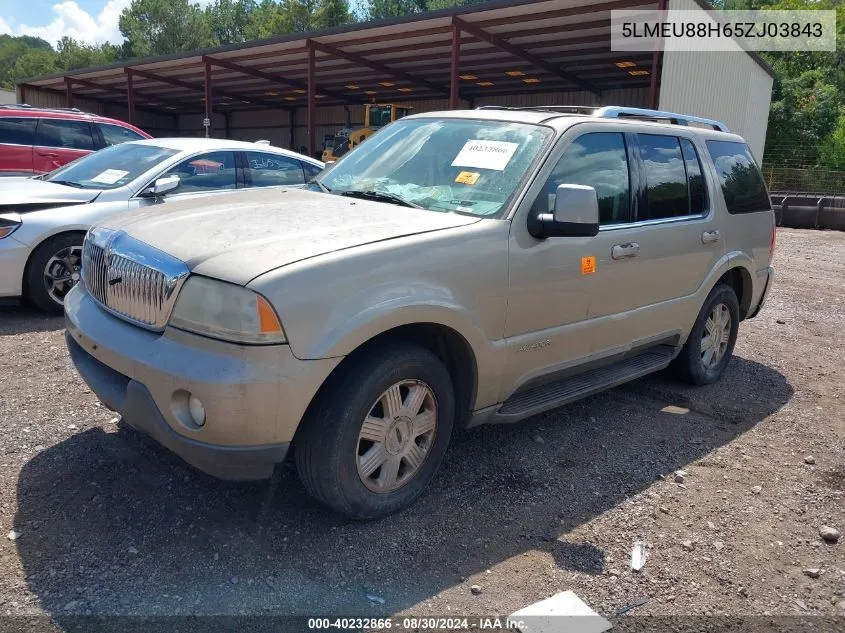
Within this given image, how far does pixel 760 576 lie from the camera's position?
3.00m

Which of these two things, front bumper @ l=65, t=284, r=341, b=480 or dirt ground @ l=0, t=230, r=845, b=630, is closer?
front bumper @ l=65, t=284, r=341, b=480

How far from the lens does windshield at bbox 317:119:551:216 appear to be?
3.60 m

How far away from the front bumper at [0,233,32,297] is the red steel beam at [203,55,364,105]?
799 inches

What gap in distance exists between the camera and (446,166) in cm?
382

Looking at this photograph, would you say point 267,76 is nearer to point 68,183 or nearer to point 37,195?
point 68,183

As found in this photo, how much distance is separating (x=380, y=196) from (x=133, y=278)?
137cm

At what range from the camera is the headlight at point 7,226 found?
19.1 feet

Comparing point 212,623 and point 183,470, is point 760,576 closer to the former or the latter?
point 212,623

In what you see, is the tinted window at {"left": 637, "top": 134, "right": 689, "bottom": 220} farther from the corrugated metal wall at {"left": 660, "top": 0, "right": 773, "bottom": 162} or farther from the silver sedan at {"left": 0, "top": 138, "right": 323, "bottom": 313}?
the corrugated metal wall at {"left": 660, "top": 0, "right": 773, "bottom": 162}

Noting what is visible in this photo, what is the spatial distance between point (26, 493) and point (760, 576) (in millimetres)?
3372

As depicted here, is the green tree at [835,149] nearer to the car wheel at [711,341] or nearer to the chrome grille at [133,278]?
the car wheel at [711,341]

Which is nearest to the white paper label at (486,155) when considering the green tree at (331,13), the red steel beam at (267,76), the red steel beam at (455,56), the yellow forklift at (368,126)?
the red steel beam at (455,56)

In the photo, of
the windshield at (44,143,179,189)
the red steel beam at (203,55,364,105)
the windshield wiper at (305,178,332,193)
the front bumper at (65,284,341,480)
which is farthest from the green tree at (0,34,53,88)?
the front bumper at (65,284,341,480)

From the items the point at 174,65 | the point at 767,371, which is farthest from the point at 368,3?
the point at 767,371
